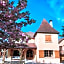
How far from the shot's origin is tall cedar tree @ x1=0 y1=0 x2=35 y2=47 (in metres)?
4.56

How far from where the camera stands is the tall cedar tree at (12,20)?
456cm

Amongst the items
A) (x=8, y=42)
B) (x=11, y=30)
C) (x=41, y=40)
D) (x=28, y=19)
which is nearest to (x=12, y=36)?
(x=11, y=30)

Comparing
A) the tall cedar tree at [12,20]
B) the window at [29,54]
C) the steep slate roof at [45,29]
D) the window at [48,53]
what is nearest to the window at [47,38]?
the steep slate roof at [45,29]

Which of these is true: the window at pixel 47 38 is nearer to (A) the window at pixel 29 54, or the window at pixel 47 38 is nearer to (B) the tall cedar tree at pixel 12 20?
(A) the window at pixel 29 54

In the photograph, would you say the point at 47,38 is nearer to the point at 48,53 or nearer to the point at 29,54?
the point at 48,53

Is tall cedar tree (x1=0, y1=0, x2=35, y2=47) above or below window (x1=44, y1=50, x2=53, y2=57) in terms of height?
above

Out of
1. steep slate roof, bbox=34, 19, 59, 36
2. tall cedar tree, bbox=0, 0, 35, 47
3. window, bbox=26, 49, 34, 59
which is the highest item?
steep slate roof, bbox=34, 19, 59, 36

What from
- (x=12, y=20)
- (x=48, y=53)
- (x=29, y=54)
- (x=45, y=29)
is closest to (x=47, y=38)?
(x=45, y=29)

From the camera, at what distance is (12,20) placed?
4.80 m

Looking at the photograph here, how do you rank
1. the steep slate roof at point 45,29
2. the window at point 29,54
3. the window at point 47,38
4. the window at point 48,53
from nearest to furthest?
the window at point 48,53 → the window at point 47,38 → the steep slate roof at point 45,29 → the window at point 29,54

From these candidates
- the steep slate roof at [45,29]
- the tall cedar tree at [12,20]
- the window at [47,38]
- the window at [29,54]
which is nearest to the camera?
the tall cedar tree at [12,20]

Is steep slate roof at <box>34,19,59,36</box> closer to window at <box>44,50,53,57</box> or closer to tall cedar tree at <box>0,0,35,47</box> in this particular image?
window at <box>44,50,53,57</box>

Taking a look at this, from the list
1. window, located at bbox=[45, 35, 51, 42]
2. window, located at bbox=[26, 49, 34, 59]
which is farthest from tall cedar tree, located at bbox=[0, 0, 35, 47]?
window, located at bbox=[26, 49, 34, 59]

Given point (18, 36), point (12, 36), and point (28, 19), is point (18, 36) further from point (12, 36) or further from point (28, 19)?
point (28, 19)
